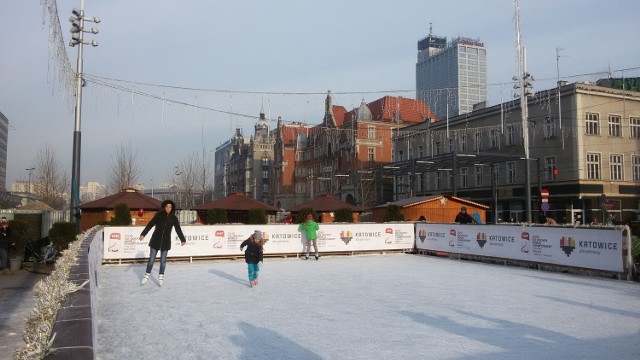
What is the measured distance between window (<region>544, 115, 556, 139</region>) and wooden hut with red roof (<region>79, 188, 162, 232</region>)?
31.8 m

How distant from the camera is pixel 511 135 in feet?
148

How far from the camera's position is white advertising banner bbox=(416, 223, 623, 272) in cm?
1424

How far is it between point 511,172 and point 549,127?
5.49m

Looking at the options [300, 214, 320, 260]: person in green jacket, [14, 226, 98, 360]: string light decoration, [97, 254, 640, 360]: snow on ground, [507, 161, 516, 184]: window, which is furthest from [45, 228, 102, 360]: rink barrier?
[507, 161, 516, 184]: window

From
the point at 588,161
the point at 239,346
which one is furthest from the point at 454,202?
the point at 239,346

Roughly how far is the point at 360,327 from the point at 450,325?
1458mm

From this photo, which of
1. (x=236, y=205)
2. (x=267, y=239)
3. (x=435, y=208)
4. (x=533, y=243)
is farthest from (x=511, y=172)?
(x=267, y=239)

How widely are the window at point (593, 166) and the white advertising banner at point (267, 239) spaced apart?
23.3 meters

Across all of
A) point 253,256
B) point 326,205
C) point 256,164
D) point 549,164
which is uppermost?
point 256,164

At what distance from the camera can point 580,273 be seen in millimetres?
15070

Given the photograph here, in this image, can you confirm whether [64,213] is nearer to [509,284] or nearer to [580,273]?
[509,284]

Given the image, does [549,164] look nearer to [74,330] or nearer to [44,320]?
[44,320]

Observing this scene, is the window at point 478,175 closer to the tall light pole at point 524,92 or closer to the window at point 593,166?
the window at point 593,166

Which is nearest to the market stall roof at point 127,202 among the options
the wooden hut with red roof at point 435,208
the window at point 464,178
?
the wooden hut with red roof at point 435,208
